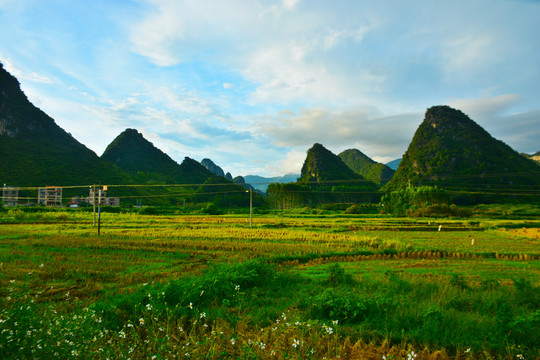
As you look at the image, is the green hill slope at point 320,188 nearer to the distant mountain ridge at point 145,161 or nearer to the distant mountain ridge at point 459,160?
the distant mountain ridge at point 459,160

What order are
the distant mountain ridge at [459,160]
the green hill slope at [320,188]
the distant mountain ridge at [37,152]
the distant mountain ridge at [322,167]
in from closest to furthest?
the distant mountain ridge at [37,152], the distant mountain ridge at [459,160], the green hill slope at [320,188], the distant mountain ridge at [322,167]

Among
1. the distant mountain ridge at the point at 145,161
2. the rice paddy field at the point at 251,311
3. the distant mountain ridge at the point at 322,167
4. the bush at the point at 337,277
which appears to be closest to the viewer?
the rice paddy field at the point at 251,311

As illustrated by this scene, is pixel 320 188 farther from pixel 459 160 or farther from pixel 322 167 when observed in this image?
pixel 459 160

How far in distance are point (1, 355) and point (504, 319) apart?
7780 mm

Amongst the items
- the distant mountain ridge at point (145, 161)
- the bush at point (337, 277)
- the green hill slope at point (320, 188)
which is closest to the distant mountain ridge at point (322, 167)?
the green hill slope at point (320, 188)

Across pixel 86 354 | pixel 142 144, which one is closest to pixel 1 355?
pixel 86 354

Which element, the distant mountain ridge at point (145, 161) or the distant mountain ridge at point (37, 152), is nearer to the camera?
the distant mountain ridge at point (37, 152)

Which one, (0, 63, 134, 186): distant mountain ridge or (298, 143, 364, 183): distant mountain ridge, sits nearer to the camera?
(0, 63, 134, 186): distant mountain ridge

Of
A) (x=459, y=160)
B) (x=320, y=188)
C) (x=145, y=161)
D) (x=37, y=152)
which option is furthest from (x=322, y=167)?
(x=37, y=152)

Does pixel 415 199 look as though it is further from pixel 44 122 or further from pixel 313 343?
pixel 44 122

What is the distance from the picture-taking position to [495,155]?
9438 centimetres

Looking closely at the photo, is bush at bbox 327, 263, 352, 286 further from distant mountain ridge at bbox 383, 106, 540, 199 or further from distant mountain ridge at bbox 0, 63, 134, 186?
distant mountain ridge at bbox 383, 106, 540, 199

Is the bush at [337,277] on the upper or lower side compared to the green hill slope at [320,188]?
lower

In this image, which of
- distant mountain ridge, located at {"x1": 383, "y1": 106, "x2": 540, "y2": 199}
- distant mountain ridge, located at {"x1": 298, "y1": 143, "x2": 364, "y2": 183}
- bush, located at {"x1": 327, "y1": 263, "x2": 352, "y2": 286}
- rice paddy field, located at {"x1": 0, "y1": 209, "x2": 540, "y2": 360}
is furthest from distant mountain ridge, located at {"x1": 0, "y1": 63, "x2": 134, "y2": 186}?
distant mountain ridge, located at {"x1": 383, "y1": 106, "x2": 540, "y2": 199}
